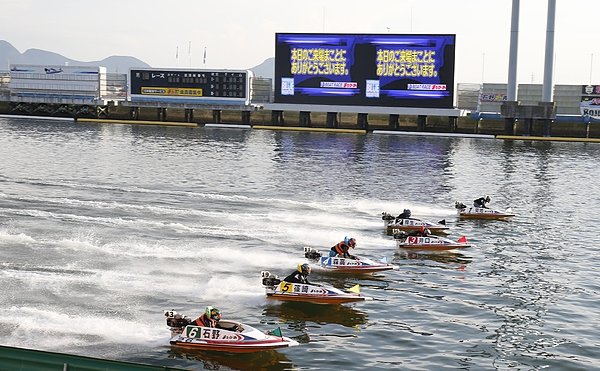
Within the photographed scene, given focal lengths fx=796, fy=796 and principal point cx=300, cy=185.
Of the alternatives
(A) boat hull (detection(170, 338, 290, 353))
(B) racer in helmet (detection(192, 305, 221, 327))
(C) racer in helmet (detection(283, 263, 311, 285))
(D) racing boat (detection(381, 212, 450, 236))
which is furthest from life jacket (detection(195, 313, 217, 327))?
(D) racing boat (detection(381, 212, 450, 236))

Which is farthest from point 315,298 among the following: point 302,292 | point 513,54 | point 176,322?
point 513,54

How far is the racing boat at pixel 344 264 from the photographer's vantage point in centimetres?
4303

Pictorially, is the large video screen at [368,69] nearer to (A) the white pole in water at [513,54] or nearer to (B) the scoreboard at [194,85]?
(B) the scoreboard at [194,85]

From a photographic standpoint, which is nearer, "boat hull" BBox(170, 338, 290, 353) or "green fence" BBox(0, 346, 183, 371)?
"green fence" BBox(0, 346, 183, 371)

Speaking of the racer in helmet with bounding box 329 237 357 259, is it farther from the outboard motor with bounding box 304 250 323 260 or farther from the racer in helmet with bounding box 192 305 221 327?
the racer in helmet with bounding box 192 305 221 327

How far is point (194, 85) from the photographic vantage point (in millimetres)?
151750

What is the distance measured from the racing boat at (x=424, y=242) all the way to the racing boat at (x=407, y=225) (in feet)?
13.3

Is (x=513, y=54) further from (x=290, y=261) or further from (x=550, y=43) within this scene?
(x=290, y=261)

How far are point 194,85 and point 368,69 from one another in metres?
34.6

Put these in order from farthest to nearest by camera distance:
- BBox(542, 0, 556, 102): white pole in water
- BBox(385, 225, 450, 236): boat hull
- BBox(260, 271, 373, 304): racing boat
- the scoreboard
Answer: the scoreboard
BBox(542, 0, 556, 102): white pole in water
BBox(385, 225, 450, 236): boat hull
BBox(260, 271, 373, 304): racing boat

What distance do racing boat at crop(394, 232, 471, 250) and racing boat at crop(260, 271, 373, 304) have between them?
12.8 meters

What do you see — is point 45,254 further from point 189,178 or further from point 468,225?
point 189,178

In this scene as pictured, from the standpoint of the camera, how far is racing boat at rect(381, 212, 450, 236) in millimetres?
54562

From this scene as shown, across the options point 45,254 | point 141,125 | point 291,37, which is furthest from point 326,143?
point 45,254
